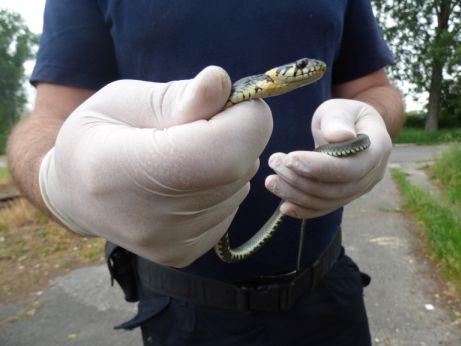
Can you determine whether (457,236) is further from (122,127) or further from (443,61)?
(443,61)

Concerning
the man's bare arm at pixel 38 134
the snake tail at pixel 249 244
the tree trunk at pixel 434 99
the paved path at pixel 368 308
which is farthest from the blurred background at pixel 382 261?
the tree trunk at pixel 434 99

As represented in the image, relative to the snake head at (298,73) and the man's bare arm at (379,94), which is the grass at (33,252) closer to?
the man's bare arm at (379,94)

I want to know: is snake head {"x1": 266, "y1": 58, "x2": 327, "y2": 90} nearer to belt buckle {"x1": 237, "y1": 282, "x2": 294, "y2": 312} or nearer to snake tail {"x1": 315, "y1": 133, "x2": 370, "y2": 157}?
snake tail {"x1": 315, "y1": 133, "x2": 370, "y2": 157}

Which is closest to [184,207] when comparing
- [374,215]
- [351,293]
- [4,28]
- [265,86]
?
[265,86]

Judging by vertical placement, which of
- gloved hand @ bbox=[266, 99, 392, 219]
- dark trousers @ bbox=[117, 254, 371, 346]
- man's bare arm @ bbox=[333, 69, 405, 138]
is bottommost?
dark trousers @ bbox=[117, 254, 371, 346]

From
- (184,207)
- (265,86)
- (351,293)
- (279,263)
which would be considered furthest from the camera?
(351,293)

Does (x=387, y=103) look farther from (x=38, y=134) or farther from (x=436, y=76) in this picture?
(x=436, y=76)

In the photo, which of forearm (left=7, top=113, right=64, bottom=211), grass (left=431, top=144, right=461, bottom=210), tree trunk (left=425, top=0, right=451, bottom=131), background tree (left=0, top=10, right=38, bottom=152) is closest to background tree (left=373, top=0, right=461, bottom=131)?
tree trunk (left=425, top=0, right=451, bottom=131)
